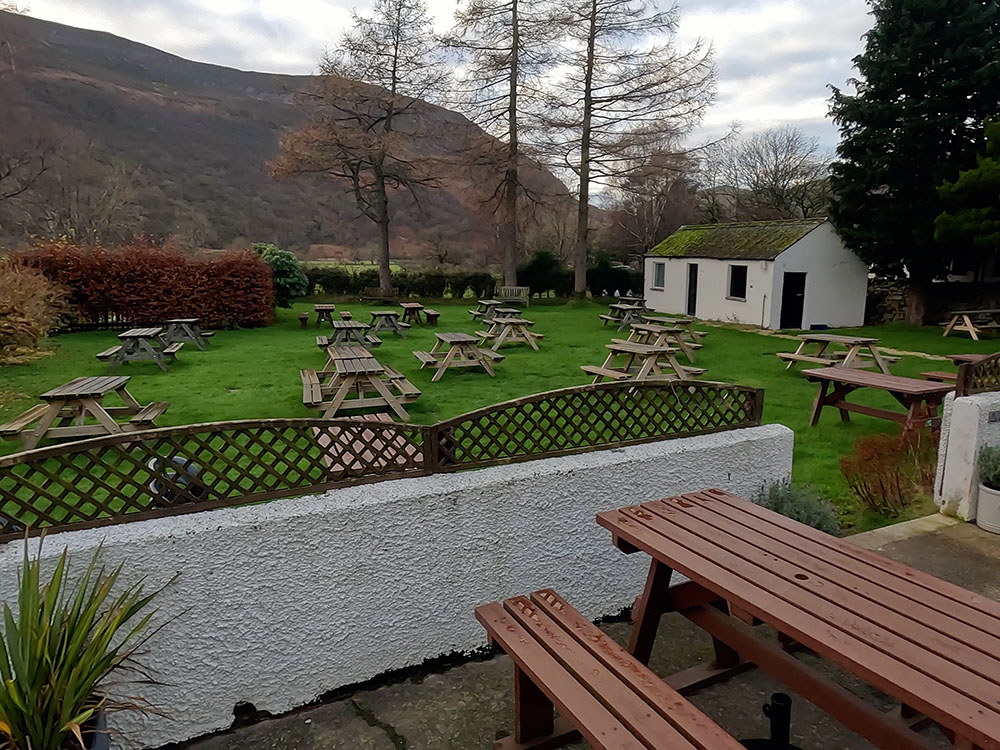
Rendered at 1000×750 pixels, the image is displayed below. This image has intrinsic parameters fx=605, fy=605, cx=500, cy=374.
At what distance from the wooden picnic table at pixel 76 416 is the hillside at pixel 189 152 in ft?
60.2

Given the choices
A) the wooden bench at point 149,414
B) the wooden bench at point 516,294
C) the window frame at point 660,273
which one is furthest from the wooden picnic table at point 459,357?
the window frame at point 660,273

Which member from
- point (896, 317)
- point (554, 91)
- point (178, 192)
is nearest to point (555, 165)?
point (554, 91)

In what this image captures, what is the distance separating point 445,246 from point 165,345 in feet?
65.7

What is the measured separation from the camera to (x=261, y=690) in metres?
2.56

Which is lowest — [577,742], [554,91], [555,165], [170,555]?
[577,742]

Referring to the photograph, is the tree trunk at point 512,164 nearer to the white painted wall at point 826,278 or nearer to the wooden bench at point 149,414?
the white painted wall at point 826,278

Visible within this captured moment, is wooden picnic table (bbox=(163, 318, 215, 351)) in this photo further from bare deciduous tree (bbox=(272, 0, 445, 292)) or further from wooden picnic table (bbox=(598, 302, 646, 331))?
bare deciduous tree (bbox=(272, 0, 445, 292))

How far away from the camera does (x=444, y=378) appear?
336 inches

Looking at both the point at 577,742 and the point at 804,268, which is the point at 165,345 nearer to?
the point at 577,742

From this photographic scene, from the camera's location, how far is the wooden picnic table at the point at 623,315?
15084 millimetres

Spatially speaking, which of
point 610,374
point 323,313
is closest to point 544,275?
point 323,313

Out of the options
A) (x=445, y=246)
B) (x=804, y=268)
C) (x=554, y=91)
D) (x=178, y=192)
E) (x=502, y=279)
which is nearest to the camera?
(x=804, y=268)

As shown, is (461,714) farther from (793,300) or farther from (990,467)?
(793,300)

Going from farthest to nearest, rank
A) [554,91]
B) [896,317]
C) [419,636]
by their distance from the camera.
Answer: [554,91]
[896,317]
[419,636]
